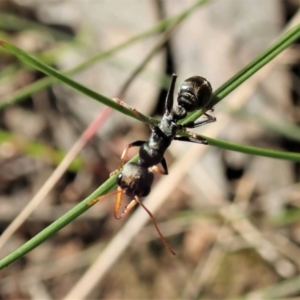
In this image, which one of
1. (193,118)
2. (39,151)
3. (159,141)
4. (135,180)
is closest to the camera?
(193,118)

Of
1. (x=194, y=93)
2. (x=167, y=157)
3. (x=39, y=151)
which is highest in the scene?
(x=194, y=93)

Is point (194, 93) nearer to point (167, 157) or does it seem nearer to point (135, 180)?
point (135, 180)

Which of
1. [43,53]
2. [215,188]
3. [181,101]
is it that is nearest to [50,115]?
[43,53]

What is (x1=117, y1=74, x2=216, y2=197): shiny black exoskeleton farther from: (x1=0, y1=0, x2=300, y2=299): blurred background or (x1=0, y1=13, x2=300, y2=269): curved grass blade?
(x1=0, y1=0, x2=300, y2=299): blurred background

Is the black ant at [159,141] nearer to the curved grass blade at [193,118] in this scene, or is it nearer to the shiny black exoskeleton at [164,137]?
the shiny black exoskeleton at [164,137]

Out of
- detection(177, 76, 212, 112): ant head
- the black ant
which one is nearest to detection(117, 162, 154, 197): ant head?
the black ant

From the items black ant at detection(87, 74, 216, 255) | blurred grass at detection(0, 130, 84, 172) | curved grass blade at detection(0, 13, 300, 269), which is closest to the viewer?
curved grass blade at detection(0, 13, 300, 269)

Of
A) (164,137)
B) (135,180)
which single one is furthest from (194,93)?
(135,180)

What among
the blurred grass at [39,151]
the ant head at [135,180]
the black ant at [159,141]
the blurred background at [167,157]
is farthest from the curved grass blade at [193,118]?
the blurred grass at [39,151]
